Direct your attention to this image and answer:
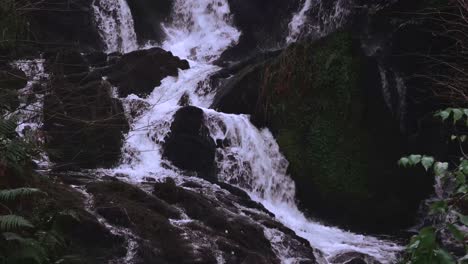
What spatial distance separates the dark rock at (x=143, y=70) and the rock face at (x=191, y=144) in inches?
104

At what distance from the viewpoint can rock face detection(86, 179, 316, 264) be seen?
669 centimetres

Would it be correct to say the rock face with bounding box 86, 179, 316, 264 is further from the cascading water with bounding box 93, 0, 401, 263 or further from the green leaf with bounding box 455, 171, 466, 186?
the green leaf with bounding box 455, 171, 466, 186

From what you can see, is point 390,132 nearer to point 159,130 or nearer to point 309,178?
point 309,178

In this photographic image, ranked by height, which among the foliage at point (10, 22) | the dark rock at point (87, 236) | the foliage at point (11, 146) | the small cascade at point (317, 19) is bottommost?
the dark rock at point (87, 236)

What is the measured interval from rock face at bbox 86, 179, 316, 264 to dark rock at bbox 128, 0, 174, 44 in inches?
406

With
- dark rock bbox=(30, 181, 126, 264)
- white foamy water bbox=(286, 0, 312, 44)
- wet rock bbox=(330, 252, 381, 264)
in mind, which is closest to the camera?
dark rock bbox=(30, 181, 126, 264)

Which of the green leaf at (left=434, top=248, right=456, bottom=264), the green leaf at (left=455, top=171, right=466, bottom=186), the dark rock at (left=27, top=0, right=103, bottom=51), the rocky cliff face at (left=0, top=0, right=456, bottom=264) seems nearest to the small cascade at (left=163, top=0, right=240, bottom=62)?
the dark rock at (left=27, top=0, right=103, bottom=51)

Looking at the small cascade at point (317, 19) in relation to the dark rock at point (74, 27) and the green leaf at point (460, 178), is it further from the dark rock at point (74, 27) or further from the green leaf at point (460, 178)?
the green leaf at point (460, 178)

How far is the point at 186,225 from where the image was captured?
7.41 meters

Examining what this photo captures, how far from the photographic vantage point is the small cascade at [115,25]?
1720cm

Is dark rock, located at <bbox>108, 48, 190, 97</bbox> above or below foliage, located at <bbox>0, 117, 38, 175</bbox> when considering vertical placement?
above

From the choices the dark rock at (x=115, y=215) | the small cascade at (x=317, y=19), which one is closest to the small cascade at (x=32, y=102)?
the dark rock at (x=115, y=215)

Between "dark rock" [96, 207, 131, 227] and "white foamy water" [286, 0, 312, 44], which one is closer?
"dark rock" [96, 207, 131, 227]

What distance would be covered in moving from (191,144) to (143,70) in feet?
12.9
